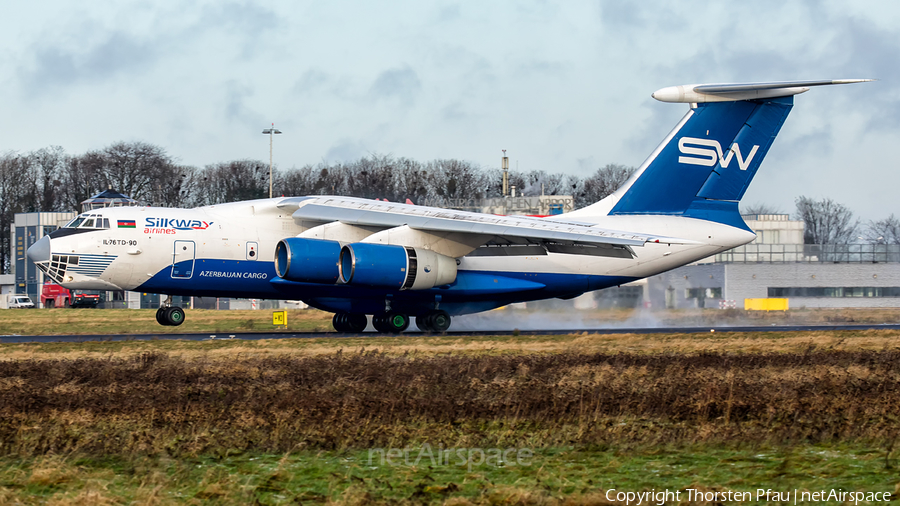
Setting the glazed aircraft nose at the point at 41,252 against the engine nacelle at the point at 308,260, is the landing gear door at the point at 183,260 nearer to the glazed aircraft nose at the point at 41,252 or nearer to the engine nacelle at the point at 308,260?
the engine nacelle at the point at 308,260

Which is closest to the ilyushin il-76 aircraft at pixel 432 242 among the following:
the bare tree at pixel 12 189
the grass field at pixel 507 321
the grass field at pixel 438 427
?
the grass field at pixel 507 321

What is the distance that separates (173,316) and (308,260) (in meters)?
4.05

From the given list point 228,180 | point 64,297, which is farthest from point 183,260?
point 228,180

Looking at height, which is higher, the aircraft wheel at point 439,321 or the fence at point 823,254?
the fence at point 823,254

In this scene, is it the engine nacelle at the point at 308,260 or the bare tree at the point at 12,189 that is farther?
the bare tree at the point at 12,189

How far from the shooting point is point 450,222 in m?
20.7

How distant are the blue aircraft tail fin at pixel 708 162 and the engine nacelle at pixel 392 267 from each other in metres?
5.76

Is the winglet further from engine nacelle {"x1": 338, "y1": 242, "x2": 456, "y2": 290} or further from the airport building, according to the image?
the airport building

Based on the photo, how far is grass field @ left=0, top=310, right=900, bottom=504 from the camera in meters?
5.92

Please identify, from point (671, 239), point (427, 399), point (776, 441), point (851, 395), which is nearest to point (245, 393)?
point (427, 399)

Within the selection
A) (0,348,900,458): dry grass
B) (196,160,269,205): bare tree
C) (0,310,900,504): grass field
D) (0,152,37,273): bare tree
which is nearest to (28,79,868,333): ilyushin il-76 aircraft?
(0,310,900,504): grass field

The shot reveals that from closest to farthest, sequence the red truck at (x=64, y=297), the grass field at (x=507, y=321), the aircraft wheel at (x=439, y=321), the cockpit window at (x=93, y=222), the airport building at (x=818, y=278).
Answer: the cockpit window at (x=93, y=222) < the aircraft wheel at (x=439, y=321) < the grass field at (x=507, y=321) < the airport building at (x=818, y=278) < the red truck at (x=64, y=297)

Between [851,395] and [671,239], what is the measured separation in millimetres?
12227

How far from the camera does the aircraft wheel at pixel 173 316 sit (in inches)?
826
